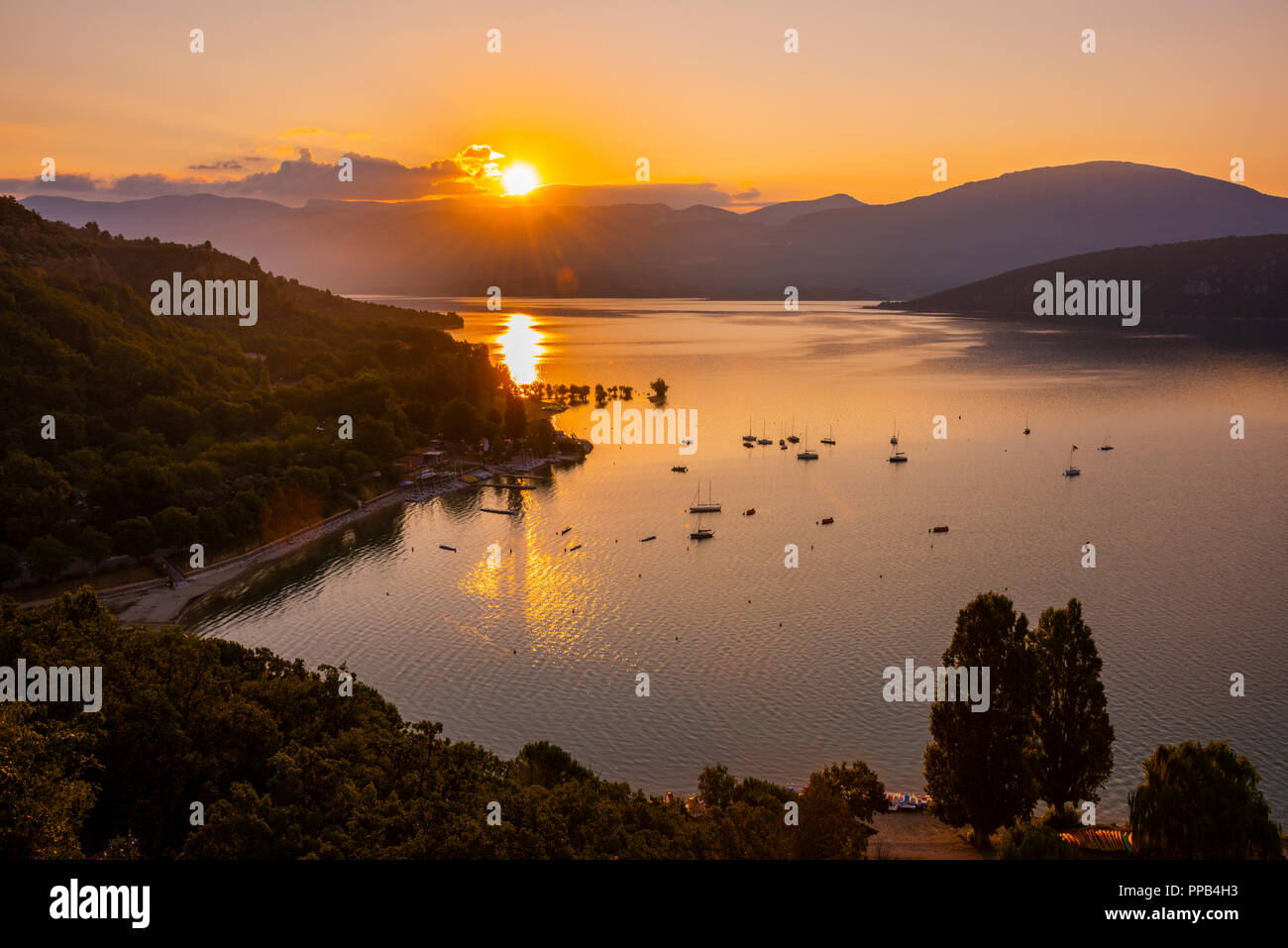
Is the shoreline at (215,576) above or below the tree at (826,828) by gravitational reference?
above

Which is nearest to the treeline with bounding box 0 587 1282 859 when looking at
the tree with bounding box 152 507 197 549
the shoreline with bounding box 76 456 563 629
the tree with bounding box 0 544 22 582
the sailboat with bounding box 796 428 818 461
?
the shoreline with bounding box 76 456 563 629

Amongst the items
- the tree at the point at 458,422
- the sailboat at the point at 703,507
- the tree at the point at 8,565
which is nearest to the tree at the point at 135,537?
the tree at the point at 8,565

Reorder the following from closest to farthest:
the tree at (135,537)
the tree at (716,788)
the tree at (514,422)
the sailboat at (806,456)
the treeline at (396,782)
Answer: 1. the treeline at (396,782)
2. the tree at (716,788)
3. the tree at (135,537)
4. the sailboat at (806,456)
5. the tree at (514,422)

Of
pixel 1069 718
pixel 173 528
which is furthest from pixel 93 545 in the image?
pixel 1069 718

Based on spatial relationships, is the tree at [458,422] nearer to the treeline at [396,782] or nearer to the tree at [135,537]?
the tree at [135,537]

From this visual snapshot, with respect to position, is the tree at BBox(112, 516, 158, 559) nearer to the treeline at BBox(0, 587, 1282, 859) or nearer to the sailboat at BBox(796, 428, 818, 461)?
the treeline at BBox(0, 587, 1282, 859)

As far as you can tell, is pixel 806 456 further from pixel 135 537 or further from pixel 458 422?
pixel 135 537
